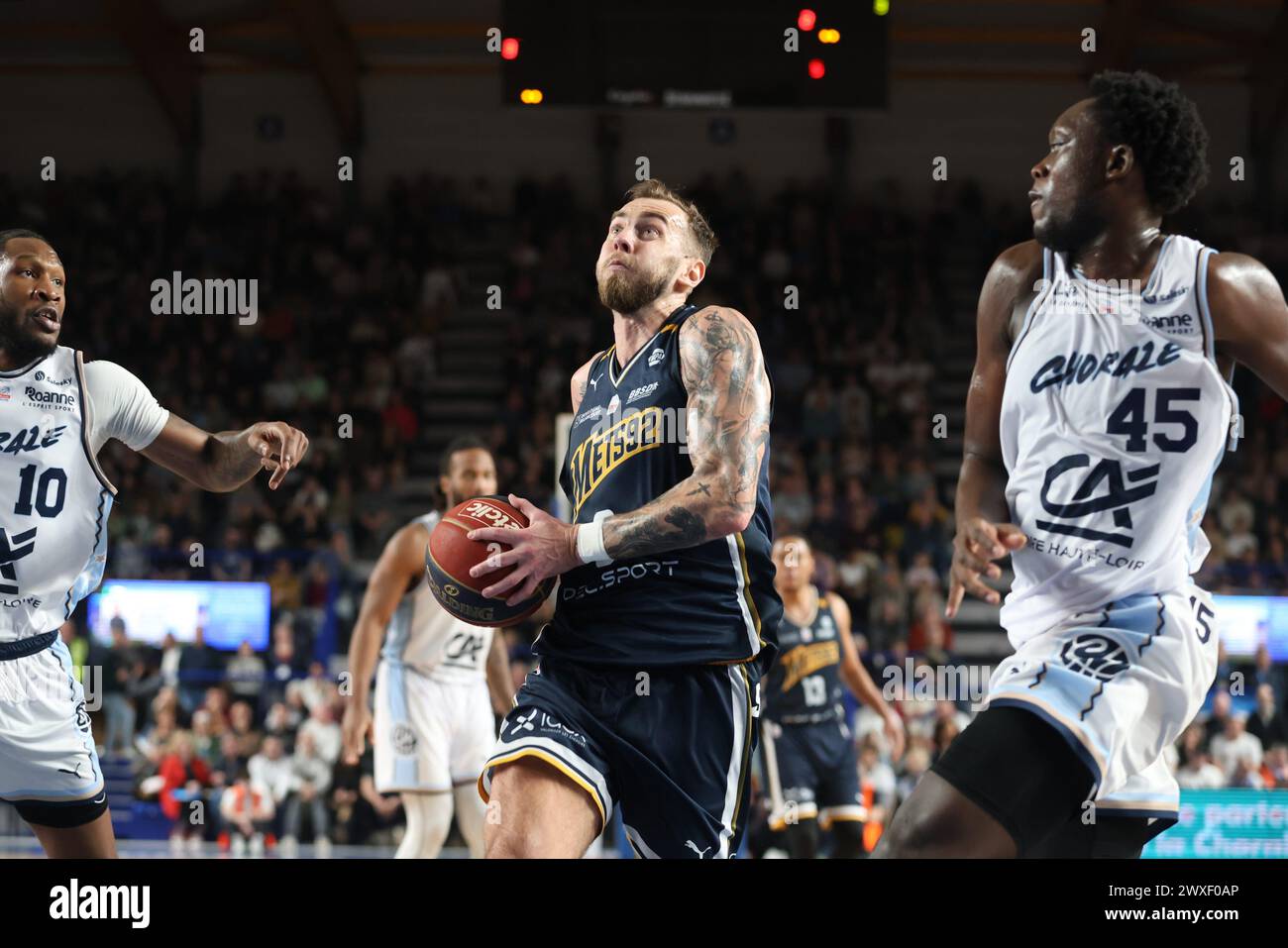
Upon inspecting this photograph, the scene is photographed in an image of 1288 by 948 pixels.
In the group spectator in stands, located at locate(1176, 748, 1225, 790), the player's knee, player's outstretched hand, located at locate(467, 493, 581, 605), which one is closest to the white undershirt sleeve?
player's outstretched hand, located at locate(467, 493, 581, 605)

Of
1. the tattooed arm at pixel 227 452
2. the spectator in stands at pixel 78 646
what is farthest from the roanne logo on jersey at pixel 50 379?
the spectator in stands at pixel 78 646

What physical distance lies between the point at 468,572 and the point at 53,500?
1.37m

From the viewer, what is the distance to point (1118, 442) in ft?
10.1

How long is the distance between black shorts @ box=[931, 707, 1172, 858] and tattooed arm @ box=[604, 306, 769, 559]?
2.82 ft

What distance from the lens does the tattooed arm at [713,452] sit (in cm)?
336

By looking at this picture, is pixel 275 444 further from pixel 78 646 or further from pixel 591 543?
pixel 78 646

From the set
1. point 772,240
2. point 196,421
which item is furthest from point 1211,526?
point 196,421

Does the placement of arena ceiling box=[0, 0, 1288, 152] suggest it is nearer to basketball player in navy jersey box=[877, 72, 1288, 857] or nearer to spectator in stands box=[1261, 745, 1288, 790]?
spectator in stands box=[1261, 745, 1288, 790]

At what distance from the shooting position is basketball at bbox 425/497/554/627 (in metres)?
3.52

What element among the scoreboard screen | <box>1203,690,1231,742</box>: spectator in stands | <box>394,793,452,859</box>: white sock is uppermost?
the scoreboard screen

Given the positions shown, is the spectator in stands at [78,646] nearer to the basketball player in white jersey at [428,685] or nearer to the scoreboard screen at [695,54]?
the basketball player in white jersey at [428,685]

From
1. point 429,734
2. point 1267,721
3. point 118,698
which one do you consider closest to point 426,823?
point 429,734
